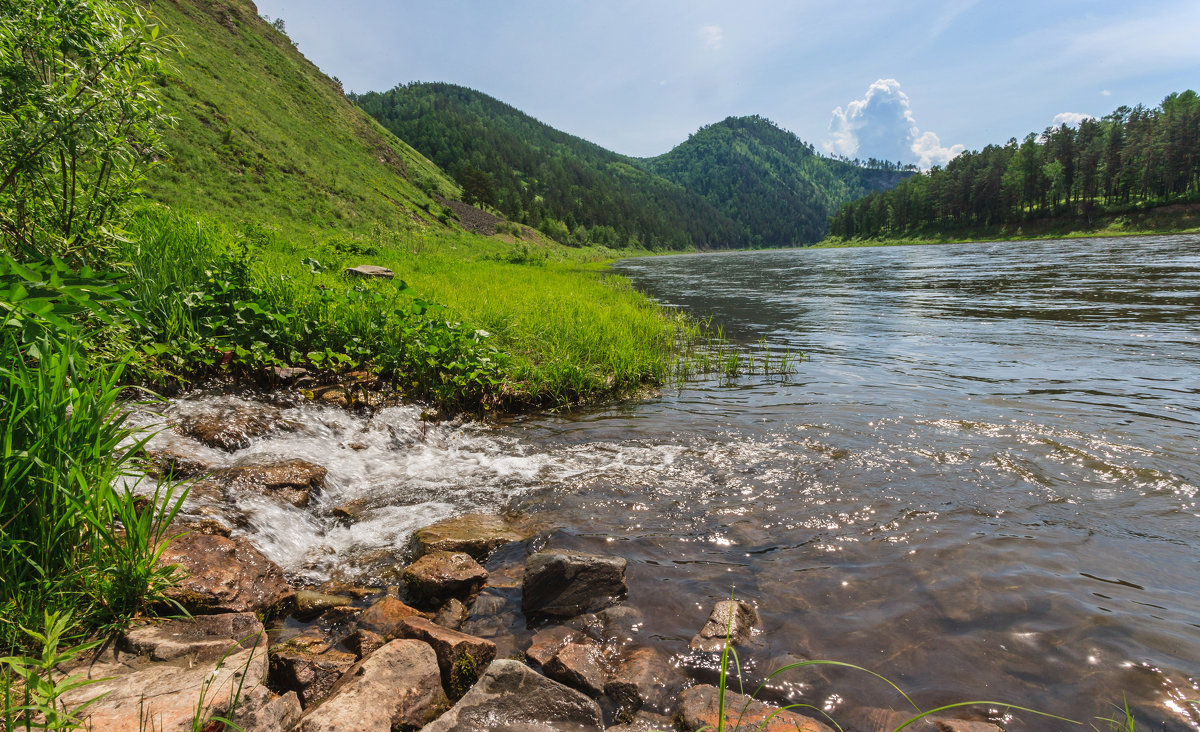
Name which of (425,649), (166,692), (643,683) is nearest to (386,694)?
(425,649)

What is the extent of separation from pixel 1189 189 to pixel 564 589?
→ 122252 millimetres

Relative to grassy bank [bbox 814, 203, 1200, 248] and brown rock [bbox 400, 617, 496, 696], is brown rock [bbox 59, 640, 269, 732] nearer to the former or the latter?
brown rock [bbox 400, 617, 496, 696]

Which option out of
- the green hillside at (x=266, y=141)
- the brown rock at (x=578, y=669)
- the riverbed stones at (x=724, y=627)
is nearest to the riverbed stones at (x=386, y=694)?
the brown rock at (x=578, y=669)

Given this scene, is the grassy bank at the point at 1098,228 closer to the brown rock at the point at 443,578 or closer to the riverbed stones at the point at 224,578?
the brown rock at the point at 443,578

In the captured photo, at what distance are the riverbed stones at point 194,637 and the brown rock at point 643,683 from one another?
6.76ft

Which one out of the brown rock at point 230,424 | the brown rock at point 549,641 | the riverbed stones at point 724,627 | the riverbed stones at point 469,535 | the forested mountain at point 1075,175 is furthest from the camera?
the forested mountain at point 1075,175

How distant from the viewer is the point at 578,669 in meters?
3.29

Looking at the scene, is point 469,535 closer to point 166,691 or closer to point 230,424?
point 166,691

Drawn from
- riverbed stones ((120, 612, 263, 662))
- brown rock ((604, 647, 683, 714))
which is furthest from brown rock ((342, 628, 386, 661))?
brown rock ((604, 647, 683, 714))

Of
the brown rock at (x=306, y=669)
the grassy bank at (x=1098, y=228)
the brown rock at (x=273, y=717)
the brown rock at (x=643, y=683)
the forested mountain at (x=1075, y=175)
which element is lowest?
the brown rock at (x=643, y=683)

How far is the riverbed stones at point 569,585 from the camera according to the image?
412cm

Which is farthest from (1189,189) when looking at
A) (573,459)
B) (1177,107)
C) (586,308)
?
(573,459)

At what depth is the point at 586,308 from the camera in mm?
15406

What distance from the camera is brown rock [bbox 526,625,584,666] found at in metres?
3.50
